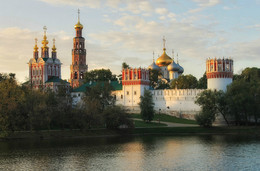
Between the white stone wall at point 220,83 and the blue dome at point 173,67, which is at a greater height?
the blue dome at point 173,67

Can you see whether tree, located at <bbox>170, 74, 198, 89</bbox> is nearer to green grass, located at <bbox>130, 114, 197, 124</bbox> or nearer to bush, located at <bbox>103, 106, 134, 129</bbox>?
green grass, located at <bbox>130, 114, 197, 124</bbox>

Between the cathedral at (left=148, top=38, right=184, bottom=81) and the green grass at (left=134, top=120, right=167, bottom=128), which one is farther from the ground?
the cathedral at (left=148, top=38, right=184, bottom=81)

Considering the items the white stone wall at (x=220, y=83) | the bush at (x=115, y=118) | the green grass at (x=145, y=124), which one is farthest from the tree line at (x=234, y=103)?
the bush at (x=115, y=118)

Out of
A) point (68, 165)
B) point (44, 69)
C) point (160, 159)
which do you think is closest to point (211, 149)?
point (160, 159)

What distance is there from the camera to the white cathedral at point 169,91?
72.2 metres

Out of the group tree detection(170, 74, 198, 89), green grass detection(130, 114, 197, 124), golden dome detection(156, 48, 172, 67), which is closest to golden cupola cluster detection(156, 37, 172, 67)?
golden dome detection(156, 48, 172, 67)

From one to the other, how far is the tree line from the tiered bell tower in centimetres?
4805

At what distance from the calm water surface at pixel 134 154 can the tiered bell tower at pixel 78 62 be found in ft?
175

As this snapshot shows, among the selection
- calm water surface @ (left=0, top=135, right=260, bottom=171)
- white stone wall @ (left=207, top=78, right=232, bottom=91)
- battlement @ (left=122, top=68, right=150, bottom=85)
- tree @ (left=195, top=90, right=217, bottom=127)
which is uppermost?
battlement @ (left=122, top=68, right=150, bottom=85)

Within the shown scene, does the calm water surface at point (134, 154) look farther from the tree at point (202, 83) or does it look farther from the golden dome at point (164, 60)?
the golden dome at point (164, 60)

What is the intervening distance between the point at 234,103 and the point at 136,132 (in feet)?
49.8

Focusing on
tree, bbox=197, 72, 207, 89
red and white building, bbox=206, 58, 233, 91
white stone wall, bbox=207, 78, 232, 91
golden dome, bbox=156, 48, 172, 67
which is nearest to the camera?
white stone wall, bbox=207, 78, 232, 91

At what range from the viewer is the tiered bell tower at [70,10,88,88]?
344 ft

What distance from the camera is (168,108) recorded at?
78.4 m
